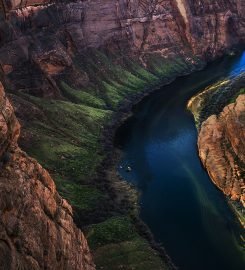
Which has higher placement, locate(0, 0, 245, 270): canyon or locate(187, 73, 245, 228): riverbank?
locate(0, 0, 245, 270): canyon

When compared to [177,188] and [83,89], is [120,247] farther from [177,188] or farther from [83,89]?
[83,89]

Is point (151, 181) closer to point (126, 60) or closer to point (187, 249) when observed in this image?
point (187, 249)

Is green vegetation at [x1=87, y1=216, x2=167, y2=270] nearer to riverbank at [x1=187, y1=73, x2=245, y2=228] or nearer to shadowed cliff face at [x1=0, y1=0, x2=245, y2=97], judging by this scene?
riverbank at [x1=187, y1=73, x2=245, y2=228]

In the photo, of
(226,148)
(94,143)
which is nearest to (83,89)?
(94,143)

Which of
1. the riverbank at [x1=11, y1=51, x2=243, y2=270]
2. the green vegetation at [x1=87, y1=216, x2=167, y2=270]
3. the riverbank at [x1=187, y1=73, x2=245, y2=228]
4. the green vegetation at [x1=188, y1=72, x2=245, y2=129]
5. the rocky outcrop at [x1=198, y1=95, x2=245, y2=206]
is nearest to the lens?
the green vegetation at [x1=87, y1=216, x2=167, y2=270]

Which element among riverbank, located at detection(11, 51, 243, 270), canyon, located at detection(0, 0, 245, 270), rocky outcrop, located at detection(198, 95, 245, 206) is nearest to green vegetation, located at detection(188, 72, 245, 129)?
rocky outcrop, located at detection(198, 95, 245, 206)
